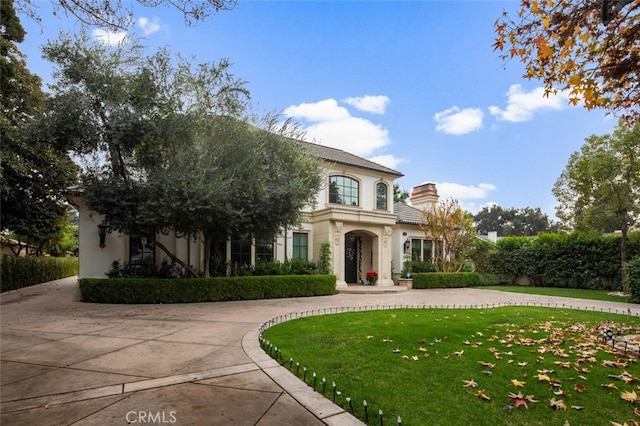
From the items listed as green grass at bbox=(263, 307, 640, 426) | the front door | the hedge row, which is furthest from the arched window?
green grass at bbox=(263, 307, 640, 426)

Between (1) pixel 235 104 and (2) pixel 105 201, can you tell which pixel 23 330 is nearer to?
(2) pixel 105 201

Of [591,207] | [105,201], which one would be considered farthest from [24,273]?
[591,207]

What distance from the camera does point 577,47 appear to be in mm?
4414

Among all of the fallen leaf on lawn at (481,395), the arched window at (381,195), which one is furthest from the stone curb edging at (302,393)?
the arched window at (381,195)

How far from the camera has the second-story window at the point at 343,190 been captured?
18542mm

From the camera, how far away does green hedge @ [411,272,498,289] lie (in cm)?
1875

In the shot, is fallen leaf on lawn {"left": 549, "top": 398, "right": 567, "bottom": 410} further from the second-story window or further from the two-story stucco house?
the second-story window

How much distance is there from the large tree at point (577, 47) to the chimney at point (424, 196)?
1925cm

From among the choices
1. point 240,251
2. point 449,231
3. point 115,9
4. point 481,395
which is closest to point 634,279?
point 449,231

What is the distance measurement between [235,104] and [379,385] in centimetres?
1047

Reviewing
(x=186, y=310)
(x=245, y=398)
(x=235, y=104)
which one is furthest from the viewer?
(x=235, y=104)

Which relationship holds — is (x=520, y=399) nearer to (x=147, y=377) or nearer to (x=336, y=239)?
(x=147, y=377)

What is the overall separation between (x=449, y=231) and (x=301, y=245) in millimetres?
8491

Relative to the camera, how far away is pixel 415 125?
14273 millimetres
